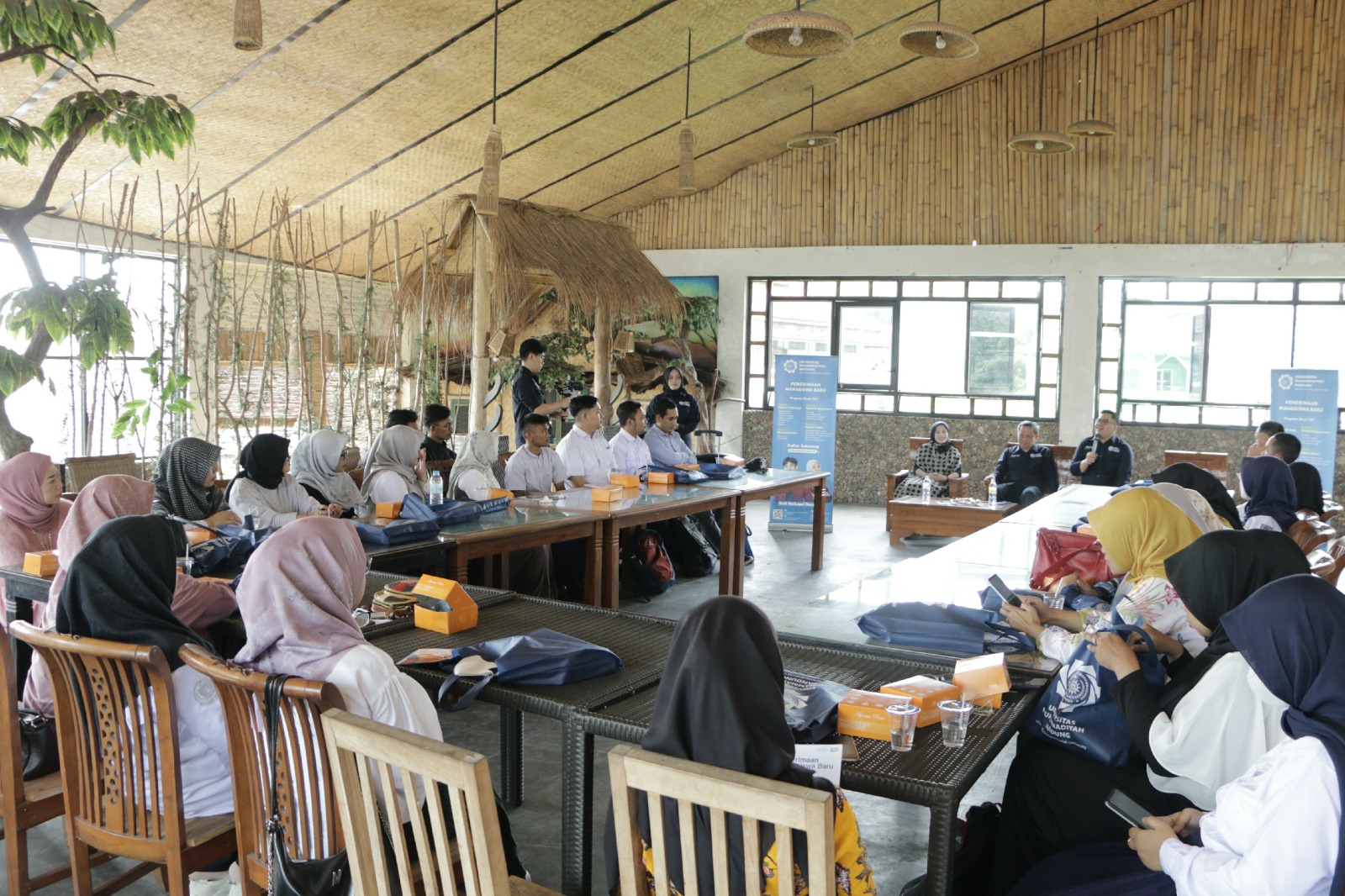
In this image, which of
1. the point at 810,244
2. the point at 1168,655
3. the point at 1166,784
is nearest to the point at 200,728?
the point at 1166,784

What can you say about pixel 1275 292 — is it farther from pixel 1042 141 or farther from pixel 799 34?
pixel 799 34

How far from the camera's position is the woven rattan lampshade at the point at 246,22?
12.9ft

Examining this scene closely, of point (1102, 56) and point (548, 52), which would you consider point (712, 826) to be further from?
point (1102, 56)

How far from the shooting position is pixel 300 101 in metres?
7.54

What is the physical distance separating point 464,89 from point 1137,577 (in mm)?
6477

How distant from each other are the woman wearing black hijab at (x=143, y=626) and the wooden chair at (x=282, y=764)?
0.23 metres

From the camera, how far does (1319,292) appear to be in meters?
10.2

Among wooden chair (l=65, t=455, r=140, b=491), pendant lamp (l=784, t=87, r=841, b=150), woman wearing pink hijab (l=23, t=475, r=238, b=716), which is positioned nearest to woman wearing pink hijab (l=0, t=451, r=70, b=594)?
woman wearing pink hijab (l=23, t=475, r=238, b=716)

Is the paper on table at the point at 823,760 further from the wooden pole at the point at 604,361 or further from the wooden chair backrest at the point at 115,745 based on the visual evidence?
the wooden pole at the point at 604,361

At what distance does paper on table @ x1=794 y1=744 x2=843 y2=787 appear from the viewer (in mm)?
1945

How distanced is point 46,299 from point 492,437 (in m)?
2.94

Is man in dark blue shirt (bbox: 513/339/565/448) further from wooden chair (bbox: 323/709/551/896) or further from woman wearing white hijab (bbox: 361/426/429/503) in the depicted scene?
wooden chair (bbox: 323/709/551/896)

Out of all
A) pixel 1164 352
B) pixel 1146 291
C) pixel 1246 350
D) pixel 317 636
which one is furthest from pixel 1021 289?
pixel 317 636

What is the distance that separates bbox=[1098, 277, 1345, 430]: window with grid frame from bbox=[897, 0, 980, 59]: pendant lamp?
5.34m
